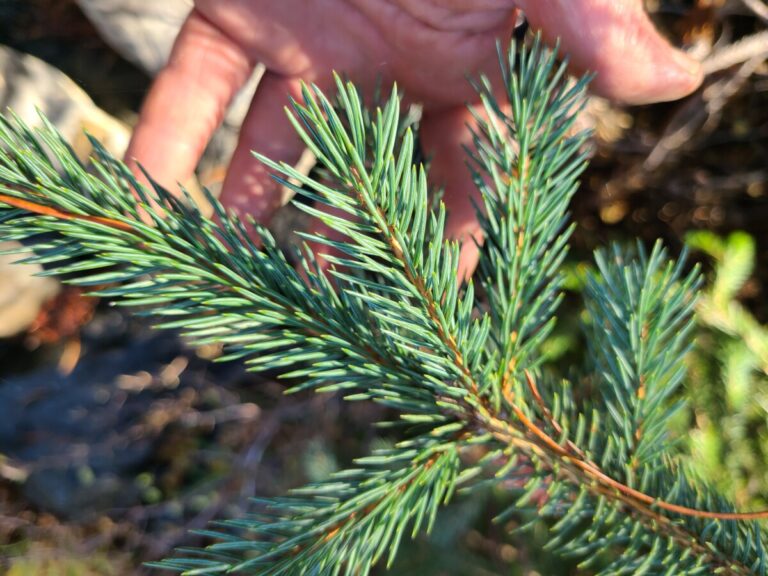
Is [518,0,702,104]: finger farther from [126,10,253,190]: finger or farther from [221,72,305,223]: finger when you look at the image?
[126,10,253,190]: finger

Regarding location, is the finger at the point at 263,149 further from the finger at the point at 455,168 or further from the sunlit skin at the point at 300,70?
the finger at the point at 455,168

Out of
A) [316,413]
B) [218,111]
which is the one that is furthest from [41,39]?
[316,413]

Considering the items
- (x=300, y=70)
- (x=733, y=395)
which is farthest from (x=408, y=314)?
(x=733, y=395)

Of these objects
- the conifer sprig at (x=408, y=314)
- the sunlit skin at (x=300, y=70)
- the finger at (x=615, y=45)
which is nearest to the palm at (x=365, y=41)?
the sunlit skin at (x=300, y=70)

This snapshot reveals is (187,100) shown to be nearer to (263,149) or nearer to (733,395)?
(263,149)

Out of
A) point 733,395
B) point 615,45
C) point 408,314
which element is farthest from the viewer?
point 733,395

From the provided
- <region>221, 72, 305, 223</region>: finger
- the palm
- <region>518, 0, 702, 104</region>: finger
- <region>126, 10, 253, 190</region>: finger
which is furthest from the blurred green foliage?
<region>126, 10, 253, 190</region>: finger
